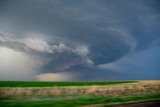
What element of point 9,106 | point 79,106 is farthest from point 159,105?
point 9,106

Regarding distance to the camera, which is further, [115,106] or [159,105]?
[159,105]

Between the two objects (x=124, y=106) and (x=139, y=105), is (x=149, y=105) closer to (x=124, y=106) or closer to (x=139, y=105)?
(x=139, y=105)

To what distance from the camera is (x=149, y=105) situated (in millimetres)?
11453

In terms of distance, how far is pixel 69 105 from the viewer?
11633mm

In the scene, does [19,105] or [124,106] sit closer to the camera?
[124,106]

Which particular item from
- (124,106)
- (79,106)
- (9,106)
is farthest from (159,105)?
(9,106)

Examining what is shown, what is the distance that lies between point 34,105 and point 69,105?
1.57 meters

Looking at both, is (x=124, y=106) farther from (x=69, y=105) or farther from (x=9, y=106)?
Answer: (x=9, y=106)

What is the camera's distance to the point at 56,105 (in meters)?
11.5

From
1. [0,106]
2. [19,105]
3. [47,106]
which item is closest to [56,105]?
[47,106]

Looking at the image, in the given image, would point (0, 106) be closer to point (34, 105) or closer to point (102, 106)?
point (34, 105)

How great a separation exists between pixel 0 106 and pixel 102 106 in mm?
4536

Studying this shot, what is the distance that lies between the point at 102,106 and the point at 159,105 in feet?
9.56

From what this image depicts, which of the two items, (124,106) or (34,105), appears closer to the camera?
(124,106)
